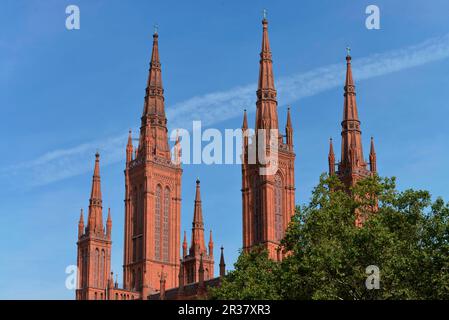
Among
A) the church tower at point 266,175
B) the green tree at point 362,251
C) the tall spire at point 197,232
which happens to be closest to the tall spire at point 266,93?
the church tower at point 266,175

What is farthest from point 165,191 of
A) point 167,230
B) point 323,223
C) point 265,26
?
point 323,223

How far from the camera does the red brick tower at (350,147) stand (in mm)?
110000

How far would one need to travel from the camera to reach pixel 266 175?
9831cm

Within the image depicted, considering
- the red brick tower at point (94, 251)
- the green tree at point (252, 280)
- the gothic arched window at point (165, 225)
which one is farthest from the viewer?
the red brick tower at point (94, 251)

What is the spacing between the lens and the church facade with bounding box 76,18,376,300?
9944cm

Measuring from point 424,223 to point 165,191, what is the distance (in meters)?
73.0

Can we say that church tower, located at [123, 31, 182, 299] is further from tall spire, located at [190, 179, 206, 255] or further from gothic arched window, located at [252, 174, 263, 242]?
gothic arched window, located at [252, 174, 263, 242]

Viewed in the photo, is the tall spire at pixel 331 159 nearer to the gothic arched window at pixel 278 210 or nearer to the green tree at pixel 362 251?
the gothic arched window at pixel 278 210

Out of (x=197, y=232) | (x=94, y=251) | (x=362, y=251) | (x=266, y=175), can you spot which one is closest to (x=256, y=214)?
(x=266, y=175)

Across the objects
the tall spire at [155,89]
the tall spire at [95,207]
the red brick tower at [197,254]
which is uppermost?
the tall spire at [155,89]

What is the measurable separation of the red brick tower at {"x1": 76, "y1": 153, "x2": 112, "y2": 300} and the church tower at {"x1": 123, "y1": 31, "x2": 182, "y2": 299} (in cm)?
745

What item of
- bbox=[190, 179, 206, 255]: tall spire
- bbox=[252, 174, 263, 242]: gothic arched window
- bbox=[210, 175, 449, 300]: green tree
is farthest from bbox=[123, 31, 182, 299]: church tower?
bbox=[210, 175, 449, 300]: green tree

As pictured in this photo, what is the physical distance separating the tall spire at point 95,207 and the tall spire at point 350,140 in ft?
117

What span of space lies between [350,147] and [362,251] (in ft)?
221
